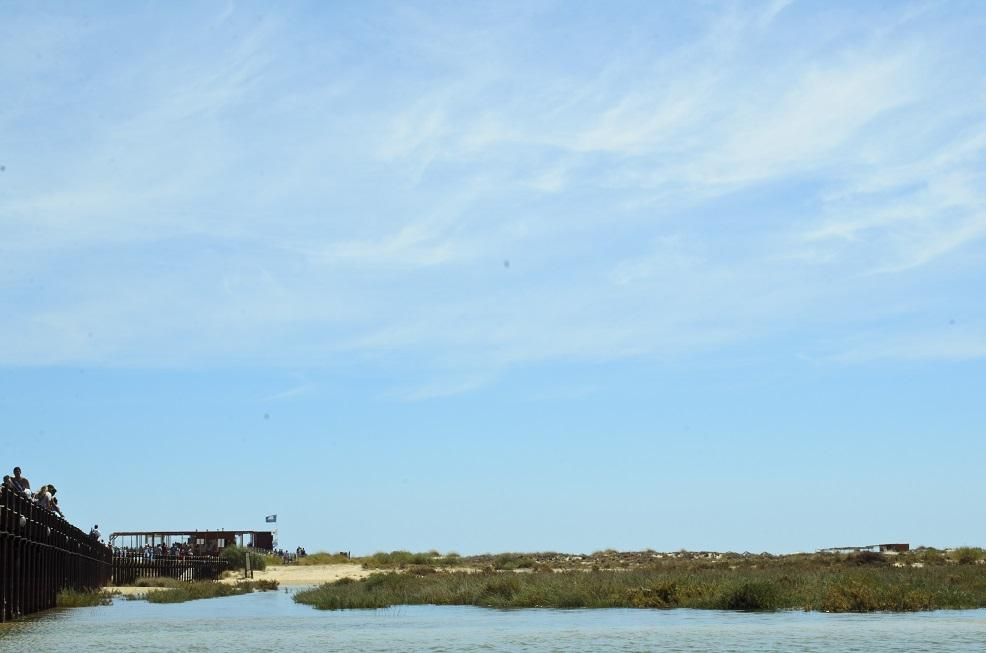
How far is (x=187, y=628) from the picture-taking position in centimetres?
3259

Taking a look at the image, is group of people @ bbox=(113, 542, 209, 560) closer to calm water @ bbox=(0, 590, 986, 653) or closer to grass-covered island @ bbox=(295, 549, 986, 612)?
grass-covered island @ bbox=(295, 549, 986, 612)

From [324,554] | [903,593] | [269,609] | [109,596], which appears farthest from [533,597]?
[324,554]

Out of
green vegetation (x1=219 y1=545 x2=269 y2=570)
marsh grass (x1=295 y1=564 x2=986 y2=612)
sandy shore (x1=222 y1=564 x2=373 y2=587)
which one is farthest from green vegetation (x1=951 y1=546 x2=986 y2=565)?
green vegetation (x1=219 y1=545 x2=269 y2=570)

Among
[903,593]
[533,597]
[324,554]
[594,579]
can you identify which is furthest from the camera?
[324,554]

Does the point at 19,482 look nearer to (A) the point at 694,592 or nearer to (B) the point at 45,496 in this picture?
(B) the point at 45,496

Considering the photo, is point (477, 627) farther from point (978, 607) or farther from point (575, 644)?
point (978, 607)

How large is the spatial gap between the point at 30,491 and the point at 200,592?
1704 cm

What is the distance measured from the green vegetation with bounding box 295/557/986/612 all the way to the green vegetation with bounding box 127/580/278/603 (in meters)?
4.68

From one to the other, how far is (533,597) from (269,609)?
8621mm

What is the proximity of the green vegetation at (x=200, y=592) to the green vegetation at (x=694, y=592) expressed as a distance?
15.4ft

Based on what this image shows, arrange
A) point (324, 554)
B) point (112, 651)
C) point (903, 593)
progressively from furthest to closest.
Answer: point (324, 554)
point (903, 593)
point (112, 651)

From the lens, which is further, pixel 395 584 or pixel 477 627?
pixel 395 584

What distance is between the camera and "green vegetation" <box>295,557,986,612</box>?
34.1 m

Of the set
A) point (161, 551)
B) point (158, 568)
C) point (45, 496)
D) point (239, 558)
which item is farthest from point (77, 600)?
point (239, 558)
